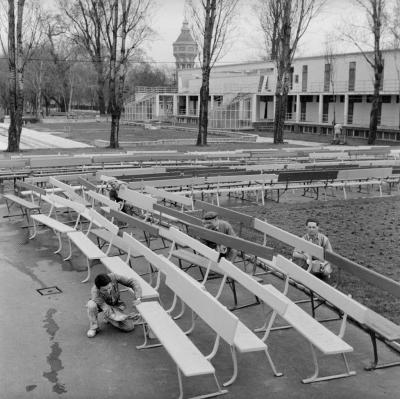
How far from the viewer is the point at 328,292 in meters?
6.18

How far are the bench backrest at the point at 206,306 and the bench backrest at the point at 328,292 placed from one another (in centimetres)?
127

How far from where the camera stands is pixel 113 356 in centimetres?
595

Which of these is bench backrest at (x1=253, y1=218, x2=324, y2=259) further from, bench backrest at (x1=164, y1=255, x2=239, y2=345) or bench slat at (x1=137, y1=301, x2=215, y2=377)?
bench slat at (x1=137, y1=301, x2=215, y2=377)

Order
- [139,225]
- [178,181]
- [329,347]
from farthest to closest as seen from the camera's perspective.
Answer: [178,181]
[139,225]
[329,347]

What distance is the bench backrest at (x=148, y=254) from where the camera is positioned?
6941 mm

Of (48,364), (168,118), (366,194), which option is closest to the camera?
(48,364)

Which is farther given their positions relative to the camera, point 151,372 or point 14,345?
point 14,345

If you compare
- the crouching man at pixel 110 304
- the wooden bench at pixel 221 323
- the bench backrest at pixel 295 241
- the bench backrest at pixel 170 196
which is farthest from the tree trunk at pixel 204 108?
the wooden bench at pixel 221 323

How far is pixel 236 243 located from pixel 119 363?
269cm

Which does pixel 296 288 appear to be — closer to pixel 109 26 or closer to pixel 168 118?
pixel 109 26

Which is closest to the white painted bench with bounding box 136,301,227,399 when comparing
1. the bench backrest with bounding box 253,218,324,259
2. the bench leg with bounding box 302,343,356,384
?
the bench leg with bounding box 302,343,356,384

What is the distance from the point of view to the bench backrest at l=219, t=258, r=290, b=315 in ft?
18.7

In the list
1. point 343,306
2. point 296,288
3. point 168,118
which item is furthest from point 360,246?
point 168,118

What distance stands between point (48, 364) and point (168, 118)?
5789cm
